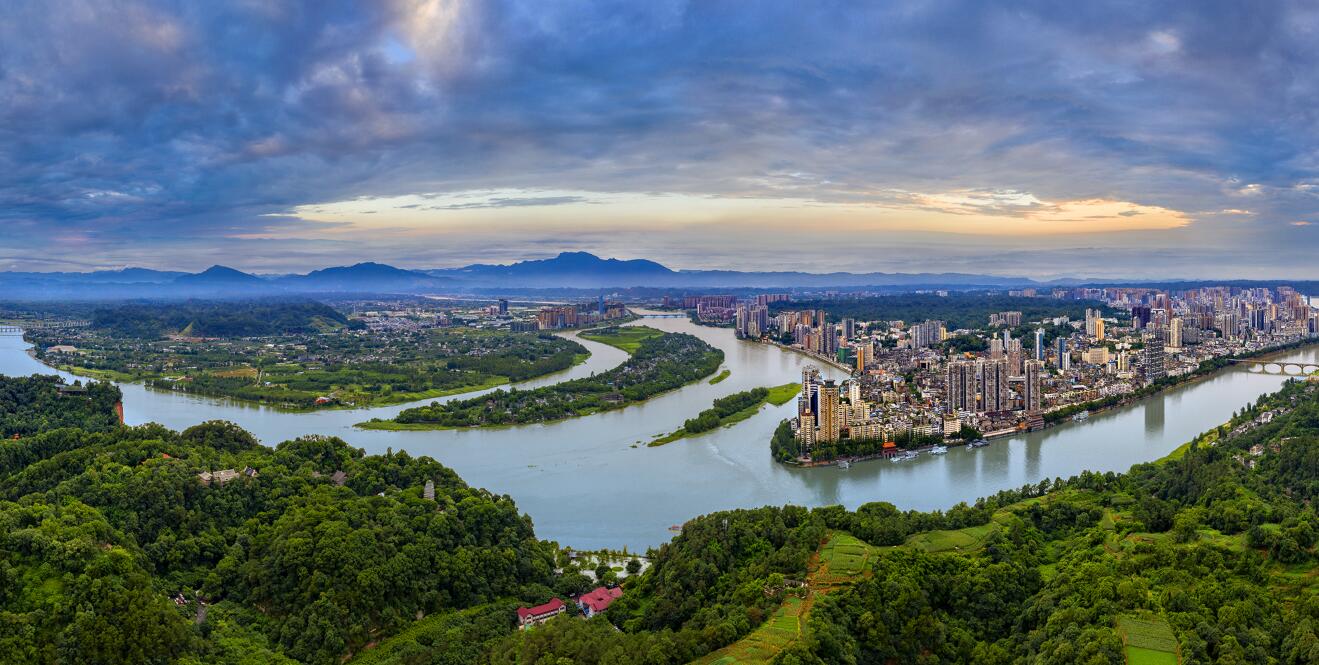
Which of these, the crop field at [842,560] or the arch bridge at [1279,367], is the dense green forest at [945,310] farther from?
the crop field at [842,560]

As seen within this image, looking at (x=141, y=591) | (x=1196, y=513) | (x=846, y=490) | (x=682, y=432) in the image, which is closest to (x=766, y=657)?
(x=141, y=591)

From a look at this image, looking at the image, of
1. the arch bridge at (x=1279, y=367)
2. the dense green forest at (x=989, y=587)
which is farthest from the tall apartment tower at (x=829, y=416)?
the arch bridge at (x=1279, y=367)

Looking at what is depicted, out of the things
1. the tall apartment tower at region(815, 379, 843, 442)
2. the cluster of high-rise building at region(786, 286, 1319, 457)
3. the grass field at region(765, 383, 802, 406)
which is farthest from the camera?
the grass field at region(765, 383, 802, 406)

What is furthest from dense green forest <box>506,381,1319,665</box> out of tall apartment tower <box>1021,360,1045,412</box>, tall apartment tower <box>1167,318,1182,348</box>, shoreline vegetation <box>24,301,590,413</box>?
tall apartment tower <box>1167,318,1182,348</box>

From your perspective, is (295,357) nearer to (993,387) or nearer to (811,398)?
(811,398)

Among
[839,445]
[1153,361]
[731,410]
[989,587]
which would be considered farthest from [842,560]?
[1153,361]

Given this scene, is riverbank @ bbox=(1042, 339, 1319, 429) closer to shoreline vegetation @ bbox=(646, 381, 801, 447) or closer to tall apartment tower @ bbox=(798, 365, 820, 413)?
tall apartment tower @ bbox=(798, 365, 820, 413)
